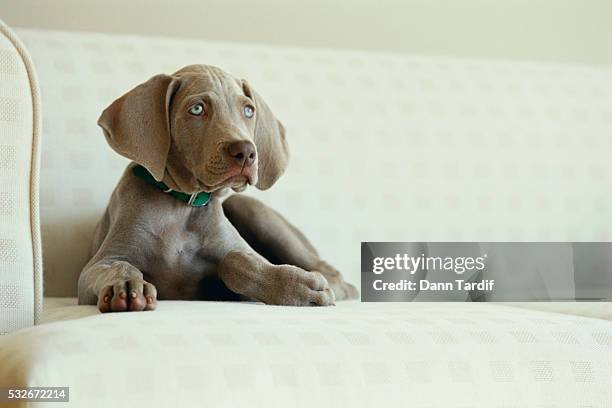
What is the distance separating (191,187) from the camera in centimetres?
181

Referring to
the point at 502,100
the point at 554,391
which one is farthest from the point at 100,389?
the point at 502,100

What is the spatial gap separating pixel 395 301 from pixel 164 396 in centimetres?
97

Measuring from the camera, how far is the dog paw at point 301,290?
164 cm

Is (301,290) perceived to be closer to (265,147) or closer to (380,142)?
(265,147)

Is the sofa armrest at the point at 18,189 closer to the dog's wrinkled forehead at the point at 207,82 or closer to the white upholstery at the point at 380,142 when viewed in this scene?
the dog's wrinkled forehead at the point at 207,82

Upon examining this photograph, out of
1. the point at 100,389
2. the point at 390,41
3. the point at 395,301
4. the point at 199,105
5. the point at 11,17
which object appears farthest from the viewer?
the point at 390,41

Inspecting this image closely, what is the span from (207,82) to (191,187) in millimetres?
221

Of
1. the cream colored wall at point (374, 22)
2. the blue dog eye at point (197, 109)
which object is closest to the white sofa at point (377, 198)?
the blue dog eye at point (197, 109)

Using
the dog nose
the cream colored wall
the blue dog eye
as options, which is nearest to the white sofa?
the dog nose

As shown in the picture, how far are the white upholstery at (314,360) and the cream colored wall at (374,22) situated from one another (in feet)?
5.94

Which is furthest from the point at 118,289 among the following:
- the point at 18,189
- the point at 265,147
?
the point at 265,147

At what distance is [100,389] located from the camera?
979 millimetres

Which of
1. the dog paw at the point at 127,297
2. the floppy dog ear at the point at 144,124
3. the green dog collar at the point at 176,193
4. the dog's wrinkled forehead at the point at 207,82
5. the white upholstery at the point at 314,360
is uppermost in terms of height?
the dog's wrinkled forehead at the point at 207,82

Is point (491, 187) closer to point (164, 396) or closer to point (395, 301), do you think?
point (395, 301)
